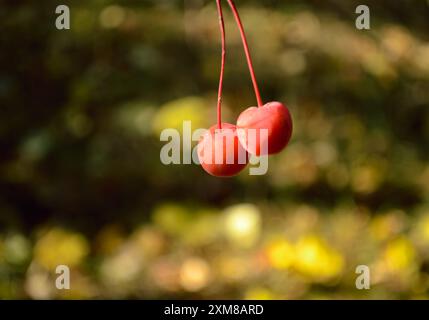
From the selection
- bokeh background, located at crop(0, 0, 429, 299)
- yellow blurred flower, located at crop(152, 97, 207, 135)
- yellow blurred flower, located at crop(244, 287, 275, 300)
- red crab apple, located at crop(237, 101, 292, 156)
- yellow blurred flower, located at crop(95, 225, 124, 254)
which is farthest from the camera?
yellow blurred flower, located at crop(152, 97, 207, 135)

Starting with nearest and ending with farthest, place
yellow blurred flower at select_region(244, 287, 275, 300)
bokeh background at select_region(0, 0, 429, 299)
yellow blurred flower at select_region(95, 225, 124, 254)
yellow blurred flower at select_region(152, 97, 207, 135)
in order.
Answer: yellow blurred flower at select_region(244, 287, 275, 300)
bokeh background at select_region(0, 0, 429, 299)
yellow blurred flower at select_region(95, 225, 124, 254)
yellow blurred flower at select_region(152, 97, 207, 135)

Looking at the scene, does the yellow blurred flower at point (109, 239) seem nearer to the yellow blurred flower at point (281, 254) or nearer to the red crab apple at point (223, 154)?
the yellow blurred flower at point (281, 254)

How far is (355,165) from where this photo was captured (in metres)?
2.43

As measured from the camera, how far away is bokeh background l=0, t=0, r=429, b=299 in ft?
6.96

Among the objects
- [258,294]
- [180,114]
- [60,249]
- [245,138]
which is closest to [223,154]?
[245,138]

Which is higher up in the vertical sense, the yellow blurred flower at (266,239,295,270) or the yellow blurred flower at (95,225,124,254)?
the yellow blurred flower at (95,225,124,254)

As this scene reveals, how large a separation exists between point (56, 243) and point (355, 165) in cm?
96

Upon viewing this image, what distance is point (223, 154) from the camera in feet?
2.99

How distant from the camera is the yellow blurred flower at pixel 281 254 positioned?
2.09m

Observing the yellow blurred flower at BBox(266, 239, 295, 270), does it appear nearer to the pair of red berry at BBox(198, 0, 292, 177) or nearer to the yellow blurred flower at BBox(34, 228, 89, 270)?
the yellow blurred flower at BBox(34, 228, 89, 270)

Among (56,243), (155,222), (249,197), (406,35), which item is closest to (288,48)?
(406,35)

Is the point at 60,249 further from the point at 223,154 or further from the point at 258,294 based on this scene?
the point at 223,154

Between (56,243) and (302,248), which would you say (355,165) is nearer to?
(302,248)

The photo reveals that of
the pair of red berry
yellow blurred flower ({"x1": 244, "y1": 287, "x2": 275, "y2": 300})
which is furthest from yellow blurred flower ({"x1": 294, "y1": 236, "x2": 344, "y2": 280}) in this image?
the pair of red berry
